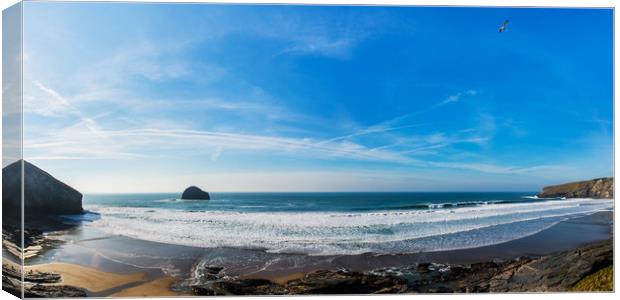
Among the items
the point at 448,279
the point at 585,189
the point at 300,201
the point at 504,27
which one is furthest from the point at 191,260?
the point at 585,189

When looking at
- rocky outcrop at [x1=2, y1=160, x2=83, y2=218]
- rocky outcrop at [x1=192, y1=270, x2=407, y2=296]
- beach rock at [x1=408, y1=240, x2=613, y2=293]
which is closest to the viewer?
rocky outcrop at [x1=2, y1=160, x2=83, y2=218]

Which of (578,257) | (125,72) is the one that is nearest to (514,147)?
(578,257)

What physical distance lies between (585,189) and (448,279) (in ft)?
7.21

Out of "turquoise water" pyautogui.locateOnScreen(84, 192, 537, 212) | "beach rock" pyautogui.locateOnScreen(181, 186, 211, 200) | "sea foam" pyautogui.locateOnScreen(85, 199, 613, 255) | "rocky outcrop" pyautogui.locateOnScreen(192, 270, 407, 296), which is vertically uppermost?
"beach rock" pyautogui.locateOnScreen(181, 186, 211, 200)

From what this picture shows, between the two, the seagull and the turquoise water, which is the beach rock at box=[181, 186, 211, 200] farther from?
the seagull

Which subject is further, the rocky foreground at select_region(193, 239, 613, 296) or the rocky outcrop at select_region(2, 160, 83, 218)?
the rocky foreground at select_region(193, 239, 613, 296)

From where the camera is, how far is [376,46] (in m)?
5.07

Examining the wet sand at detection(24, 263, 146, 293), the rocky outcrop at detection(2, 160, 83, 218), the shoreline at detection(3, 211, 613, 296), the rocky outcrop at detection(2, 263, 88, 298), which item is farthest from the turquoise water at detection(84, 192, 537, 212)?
the rocky outcrop at detection(2, 263, 88, 298)

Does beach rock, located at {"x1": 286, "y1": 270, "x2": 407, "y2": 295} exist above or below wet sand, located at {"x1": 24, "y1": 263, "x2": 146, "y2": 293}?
below

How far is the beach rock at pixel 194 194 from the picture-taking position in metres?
5.02

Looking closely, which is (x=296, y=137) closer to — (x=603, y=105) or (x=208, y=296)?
(x=208, y=296)

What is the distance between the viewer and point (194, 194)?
517 cm

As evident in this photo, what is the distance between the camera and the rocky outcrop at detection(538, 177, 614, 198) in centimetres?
510

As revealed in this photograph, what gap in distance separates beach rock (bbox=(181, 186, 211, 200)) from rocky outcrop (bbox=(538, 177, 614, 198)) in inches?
173
